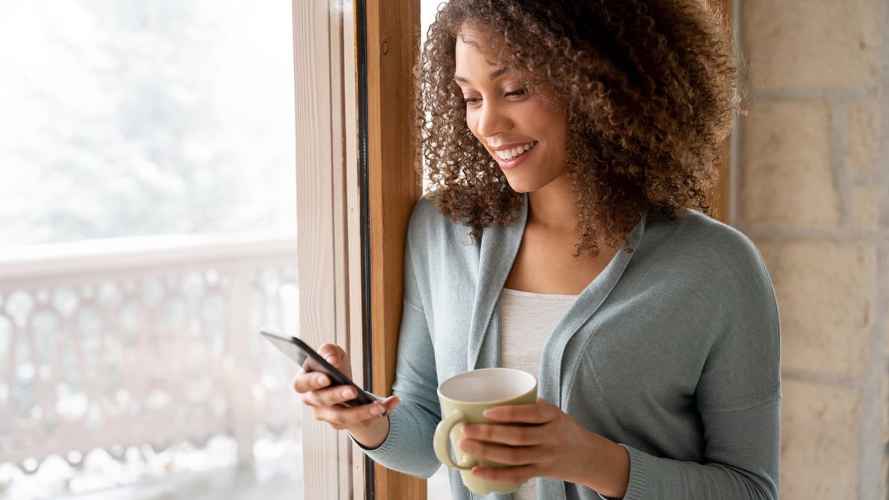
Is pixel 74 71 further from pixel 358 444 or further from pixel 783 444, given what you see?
pixel 783 444

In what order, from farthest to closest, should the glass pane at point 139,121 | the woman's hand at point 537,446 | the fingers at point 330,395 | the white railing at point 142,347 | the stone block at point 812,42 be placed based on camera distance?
the white railing at point 142,347 → the glass pane at point 139,121 → the stone block at point 812,42 → the fingers at point 330,395 → the woman's hand at point 537,446

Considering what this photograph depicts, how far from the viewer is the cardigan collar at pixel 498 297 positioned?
1.05m

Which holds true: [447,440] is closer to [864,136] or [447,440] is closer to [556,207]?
[556,207]

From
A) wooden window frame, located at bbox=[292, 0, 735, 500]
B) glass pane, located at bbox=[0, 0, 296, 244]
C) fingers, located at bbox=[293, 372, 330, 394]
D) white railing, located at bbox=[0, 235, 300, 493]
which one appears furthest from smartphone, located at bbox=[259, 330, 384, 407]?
white railing, located at bbox=[0, 235, 300, 493]

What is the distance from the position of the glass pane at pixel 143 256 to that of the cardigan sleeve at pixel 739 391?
1.39 meters

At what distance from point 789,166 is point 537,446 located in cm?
127

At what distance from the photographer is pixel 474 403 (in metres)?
0.82

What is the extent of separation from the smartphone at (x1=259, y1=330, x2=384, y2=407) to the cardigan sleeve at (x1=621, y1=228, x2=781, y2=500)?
38 centimetres

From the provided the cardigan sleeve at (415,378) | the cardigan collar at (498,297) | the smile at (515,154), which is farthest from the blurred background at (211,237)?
the smile at (515,154)

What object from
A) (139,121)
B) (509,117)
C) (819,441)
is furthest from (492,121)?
(139,121)

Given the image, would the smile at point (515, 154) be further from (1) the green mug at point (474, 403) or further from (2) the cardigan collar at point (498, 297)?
(1) the green mug at point (474, 403)

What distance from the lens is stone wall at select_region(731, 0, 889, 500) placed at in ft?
5.83

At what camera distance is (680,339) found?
105 centimetres

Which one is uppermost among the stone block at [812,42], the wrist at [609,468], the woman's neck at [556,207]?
the stone block at [812,42]
